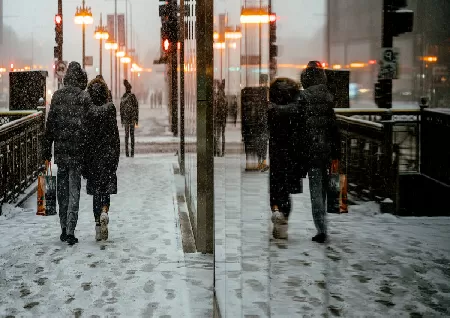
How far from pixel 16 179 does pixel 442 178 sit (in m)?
7.56

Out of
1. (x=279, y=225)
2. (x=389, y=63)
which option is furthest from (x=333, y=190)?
(x=389, y=63)

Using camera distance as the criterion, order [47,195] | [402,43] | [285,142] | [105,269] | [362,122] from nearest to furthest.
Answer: [105,269] → [285,142] → [47,195] → [362,122] → [402,43]

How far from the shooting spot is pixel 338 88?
15055 millimetres

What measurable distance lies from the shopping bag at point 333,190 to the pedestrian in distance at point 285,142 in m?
0.31

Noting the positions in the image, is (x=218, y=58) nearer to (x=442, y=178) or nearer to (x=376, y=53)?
(x=376, y=53)

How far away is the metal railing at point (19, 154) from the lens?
10312mm

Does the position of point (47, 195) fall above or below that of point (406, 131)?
below

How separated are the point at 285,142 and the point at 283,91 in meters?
0.56

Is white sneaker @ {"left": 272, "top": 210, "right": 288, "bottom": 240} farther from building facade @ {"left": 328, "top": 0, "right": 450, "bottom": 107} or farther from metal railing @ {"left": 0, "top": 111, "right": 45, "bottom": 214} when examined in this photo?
metal railing @ {"left": 0, "top": 111, "right": 45, "bottom": 214}

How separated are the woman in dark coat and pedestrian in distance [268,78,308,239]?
69.1 inches

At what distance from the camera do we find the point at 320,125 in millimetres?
7340

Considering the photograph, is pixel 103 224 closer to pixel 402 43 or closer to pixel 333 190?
pixel 333 190

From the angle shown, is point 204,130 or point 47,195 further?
point 47,195

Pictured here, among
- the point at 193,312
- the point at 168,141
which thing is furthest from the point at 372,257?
the point at 168,141
